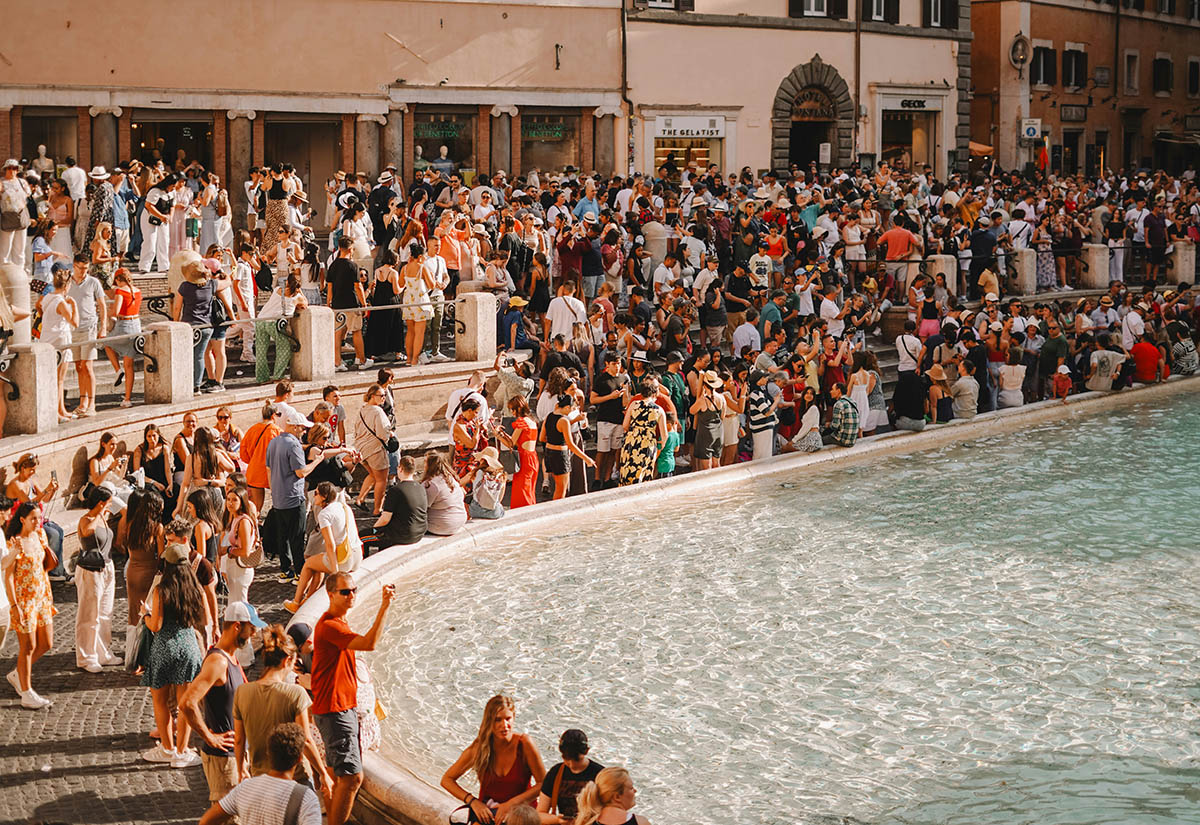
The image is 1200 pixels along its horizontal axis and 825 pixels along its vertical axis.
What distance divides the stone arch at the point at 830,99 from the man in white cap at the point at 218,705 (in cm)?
2852

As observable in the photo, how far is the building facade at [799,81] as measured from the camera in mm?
34938

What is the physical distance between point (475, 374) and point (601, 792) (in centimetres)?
917

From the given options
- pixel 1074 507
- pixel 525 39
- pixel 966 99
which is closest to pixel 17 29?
pixel 525 39

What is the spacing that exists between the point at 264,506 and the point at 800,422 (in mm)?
6481

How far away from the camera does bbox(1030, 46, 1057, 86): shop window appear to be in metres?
45.0

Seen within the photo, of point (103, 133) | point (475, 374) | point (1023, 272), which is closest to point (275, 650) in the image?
point (475, 374)

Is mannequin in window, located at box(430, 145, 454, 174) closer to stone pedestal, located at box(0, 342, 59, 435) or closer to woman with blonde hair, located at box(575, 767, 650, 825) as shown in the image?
stone pedestal, located at box(0, 342, 59, 435)

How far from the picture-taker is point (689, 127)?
1398 inches

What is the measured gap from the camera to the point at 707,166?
118ft

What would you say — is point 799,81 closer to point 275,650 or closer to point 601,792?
point 275,650

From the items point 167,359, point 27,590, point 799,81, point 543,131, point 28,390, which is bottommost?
point 27,590

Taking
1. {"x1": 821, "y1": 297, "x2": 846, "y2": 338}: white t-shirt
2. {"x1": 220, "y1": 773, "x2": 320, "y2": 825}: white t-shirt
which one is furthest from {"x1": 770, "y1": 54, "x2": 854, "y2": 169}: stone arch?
{"x1": 220, "y1": 773, "x2": 320, "y2": 825}: white t-shirt

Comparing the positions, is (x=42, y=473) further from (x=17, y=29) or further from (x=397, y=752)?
(x=17, y=29)

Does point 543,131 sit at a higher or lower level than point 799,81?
lower
